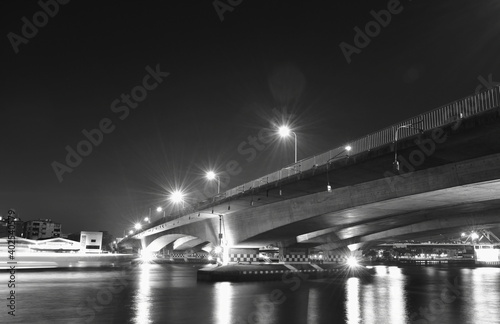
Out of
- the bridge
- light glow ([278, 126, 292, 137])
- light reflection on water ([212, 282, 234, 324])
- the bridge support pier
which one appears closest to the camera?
light reflection on water ([212, 282, 234, 324])

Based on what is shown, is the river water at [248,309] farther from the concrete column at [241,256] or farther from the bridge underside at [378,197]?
the concrete column at [241,256]

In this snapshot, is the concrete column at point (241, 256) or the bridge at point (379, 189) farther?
the concrete column at point (241, 256)

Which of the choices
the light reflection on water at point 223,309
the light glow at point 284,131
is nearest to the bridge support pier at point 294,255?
the light glow at point 284,131

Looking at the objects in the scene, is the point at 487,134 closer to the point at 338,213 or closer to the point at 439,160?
the point at 439,160

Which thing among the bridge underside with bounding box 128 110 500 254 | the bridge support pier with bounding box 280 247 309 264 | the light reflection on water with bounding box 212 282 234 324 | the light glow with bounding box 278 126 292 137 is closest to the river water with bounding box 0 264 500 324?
the light reflection on water with bounding box 212 282 234 324

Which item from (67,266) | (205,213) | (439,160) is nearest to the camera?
(439,160)

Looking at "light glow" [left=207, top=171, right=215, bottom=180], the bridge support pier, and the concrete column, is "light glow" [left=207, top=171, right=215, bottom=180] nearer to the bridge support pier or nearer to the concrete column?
the bridge support pier

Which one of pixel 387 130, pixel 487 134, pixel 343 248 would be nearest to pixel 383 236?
pixel 343 248

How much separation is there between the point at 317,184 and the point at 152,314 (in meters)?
16.1

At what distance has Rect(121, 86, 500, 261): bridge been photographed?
17.7m

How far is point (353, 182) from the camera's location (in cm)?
2478

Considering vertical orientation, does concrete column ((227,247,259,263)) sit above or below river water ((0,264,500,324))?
above

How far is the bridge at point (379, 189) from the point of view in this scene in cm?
1767

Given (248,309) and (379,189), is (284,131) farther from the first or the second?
(248,309)
